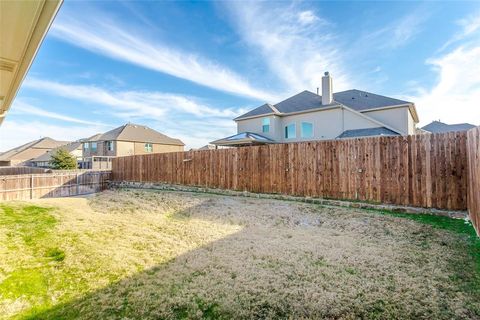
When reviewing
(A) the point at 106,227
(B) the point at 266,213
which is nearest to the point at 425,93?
(B) the point at 266,213

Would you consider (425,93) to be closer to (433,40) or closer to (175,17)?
(433,40)

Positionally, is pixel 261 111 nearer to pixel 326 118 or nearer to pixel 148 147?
pixel 326 118

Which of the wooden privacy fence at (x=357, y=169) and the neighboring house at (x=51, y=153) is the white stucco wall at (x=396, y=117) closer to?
the wooden privacy fence at (x=357, y=169)

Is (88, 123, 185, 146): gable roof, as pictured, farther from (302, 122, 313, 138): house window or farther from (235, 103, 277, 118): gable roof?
(302, 122, 313, 138): house window

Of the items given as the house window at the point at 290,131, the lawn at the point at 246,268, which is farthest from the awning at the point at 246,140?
the lawn at the point at 246,268

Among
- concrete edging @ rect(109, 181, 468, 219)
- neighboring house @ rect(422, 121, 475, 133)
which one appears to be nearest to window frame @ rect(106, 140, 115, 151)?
concrete edging @ rect(109, 181, 468, 219)

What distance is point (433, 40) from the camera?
388 inches

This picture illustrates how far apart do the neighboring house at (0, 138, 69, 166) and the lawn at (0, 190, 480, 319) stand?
44.8 m

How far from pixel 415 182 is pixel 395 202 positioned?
77 cm

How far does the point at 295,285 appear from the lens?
10.4ft

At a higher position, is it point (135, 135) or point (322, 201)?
point (135, 135)

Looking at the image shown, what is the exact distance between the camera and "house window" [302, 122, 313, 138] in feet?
56.3

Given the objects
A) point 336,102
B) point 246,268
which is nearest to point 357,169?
point 246,268

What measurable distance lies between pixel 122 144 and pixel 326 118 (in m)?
24.8
